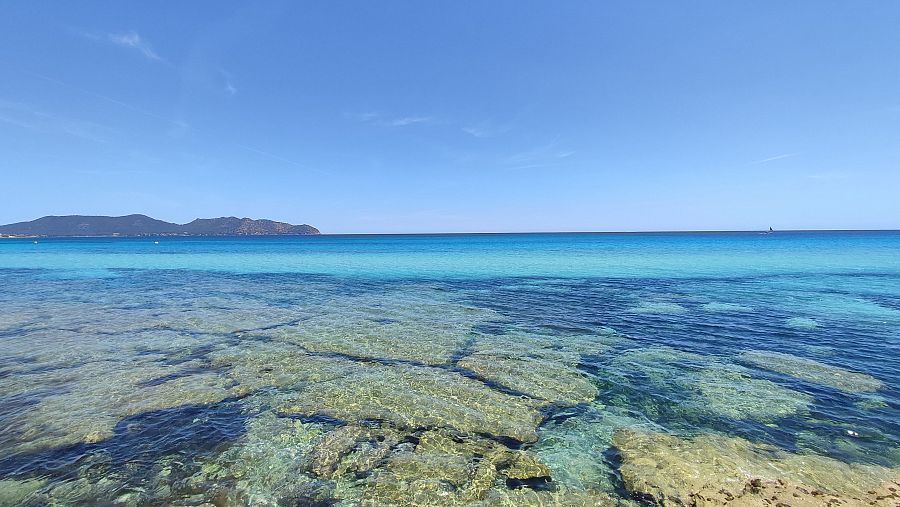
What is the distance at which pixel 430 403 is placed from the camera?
991 centimetres

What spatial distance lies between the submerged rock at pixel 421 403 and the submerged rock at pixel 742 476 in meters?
2.29

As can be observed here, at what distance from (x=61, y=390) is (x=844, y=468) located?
59.3ft

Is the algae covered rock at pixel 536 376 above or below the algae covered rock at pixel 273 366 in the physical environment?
below

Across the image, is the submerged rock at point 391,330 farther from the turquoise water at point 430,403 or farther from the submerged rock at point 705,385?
the submerged rock at point 705,385

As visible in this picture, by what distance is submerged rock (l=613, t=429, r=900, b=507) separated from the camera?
6430mm

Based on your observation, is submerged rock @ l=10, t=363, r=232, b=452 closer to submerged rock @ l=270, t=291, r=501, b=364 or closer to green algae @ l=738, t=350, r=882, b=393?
submerged rock @ l=270, t=291, r=501, b=364

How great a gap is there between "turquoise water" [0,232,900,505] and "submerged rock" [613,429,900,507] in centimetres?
6

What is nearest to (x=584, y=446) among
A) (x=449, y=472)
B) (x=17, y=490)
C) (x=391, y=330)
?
(x=449, y=472)

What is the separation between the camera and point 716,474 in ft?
23.0

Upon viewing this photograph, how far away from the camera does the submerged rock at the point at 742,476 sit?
643cm

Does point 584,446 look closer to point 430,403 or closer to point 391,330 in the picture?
point 430,403

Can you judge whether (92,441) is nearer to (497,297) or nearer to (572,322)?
(572,322)

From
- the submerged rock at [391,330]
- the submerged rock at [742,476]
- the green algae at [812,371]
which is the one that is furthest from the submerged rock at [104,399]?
the green algae at [812,371]

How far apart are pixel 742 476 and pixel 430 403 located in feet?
21.1
